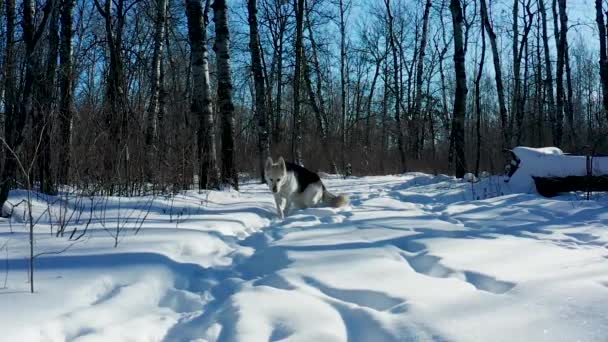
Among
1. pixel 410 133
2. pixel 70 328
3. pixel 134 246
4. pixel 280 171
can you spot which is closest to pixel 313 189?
pixel 280 171

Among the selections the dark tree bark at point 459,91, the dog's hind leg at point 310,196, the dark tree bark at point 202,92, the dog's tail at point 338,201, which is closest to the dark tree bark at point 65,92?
the dark tree bark at point 202,92

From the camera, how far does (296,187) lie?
601cm

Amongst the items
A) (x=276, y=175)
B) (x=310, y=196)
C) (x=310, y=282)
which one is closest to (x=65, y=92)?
(x=276, y=175)

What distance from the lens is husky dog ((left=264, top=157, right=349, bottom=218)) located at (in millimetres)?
5766

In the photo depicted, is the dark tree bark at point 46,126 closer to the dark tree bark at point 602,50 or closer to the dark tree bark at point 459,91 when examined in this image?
the dark tree bark at point 459,91

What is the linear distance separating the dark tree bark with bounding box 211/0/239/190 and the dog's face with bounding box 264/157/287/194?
1.99 m

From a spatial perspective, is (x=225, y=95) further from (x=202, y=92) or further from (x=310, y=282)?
(x=310, y=282)

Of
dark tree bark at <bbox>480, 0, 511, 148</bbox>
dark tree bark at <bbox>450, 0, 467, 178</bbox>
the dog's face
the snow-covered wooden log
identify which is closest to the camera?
the dog's face

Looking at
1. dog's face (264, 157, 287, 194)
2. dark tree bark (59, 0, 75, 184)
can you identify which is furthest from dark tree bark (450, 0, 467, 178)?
dark tree bark (59, 0, 75, 184)

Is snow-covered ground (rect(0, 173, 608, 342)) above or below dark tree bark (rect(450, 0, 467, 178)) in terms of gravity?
below

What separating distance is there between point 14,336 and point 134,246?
146 centimetres

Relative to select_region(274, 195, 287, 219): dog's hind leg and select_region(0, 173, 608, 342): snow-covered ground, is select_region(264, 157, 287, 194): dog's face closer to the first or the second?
select_region(274, 195, 287, 219): dog's hind leg

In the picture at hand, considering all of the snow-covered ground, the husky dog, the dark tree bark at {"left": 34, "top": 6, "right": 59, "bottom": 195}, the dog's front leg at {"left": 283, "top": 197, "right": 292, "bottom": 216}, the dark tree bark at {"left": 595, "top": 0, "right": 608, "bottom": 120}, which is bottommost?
the snow-covered ground

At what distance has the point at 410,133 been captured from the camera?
728 inches
